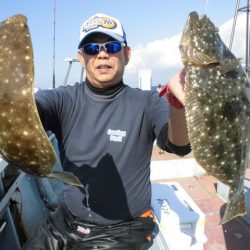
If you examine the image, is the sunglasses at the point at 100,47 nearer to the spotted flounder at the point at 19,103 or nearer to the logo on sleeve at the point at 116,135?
the logo on sleeve at the point at 116,135

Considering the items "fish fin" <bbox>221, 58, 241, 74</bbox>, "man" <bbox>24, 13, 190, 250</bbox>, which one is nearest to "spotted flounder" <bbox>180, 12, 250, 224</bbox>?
"fish fin" <bbox>221, 58, 241, 74</bbox>

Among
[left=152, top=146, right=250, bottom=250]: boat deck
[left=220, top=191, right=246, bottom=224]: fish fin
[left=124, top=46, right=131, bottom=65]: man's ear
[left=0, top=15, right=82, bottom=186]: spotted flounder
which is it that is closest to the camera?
[left=0, top=15, right=82, bottom=186]: spotted flounder

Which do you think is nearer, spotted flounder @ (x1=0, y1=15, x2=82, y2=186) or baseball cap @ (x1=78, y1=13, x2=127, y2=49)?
spotted flounder @ (x1=0, y1=15, x2=82, y2=186)

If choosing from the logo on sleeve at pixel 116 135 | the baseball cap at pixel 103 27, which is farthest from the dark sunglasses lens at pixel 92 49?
the logo on sleeve at pixel 116 135

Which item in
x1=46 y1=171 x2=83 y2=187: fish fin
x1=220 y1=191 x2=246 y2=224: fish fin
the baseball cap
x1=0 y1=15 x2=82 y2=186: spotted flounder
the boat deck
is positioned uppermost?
the baseball cap

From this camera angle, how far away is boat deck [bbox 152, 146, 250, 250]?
15.4 ft

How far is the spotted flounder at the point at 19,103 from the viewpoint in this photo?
4.92 ft

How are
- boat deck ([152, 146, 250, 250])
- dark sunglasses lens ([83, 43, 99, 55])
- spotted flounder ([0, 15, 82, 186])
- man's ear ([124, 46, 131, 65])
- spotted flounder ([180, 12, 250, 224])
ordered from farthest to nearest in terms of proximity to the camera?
boat deck ([152, 146, 250, 250]) → man's ear ([124, 46, 131, 65]) → dark sunglasses lens ([83, 43, 99, 55]) → spotted flounder ([180, 12, 250, 224]) → spotted flounder ([0, 15, 82, 186])

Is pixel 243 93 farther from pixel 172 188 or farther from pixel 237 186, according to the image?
pixel 172 188

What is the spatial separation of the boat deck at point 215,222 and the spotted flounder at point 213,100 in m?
2.86

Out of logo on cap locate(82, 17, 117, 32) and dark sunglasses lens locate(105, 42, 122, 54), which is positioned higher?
logo on cap locate(82, 17, 117, 32)

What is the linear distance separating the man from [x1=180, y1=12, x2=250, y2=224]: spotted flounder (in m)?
0.89

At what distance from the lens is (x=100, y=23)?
2.77 m

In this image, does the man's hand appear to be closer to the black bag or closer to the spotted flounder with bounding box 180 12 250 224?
the spotted flounder with bounding box 180 12 250 224
